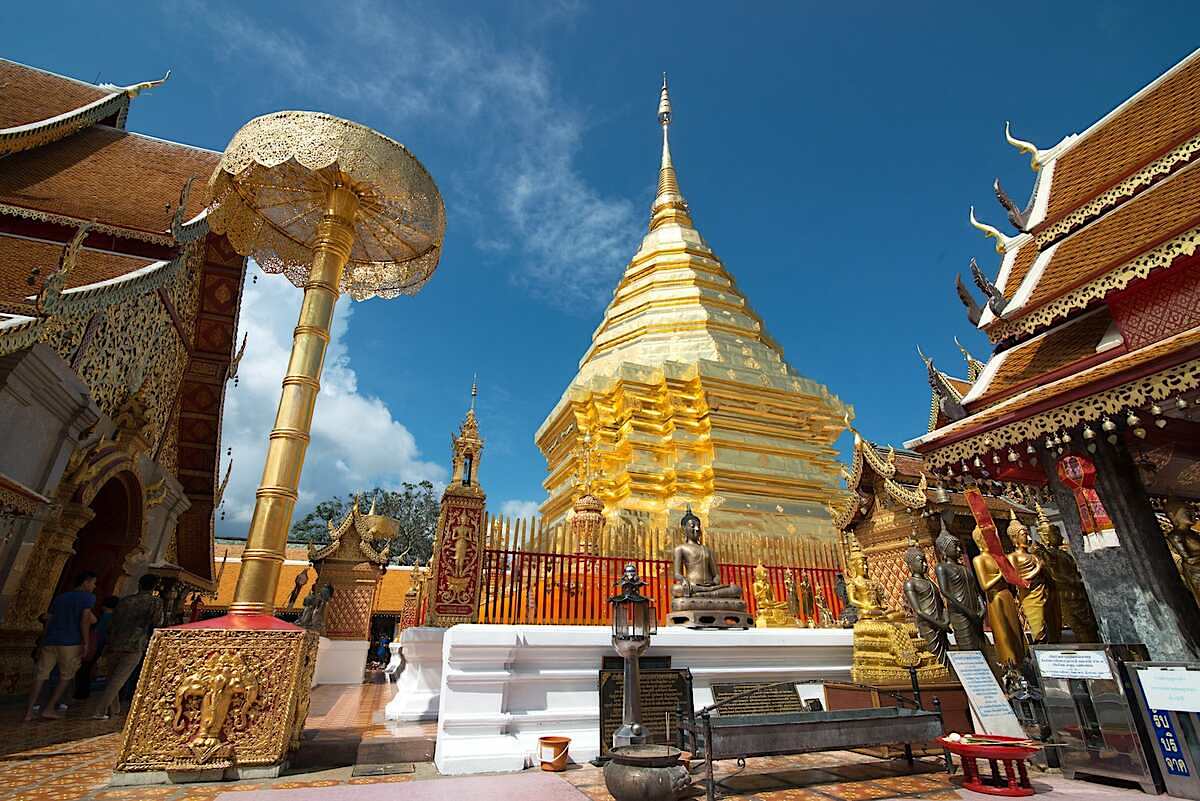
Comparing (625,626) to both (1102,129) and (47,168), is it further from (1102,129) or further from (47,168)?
(47,168)

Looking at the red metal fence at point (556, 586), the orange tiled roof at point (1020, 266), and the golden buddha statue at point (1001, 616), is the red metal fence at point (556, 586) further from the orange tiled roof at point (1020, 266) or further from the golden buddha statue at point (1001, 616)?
the orange tiled roof at point (1020, 266)

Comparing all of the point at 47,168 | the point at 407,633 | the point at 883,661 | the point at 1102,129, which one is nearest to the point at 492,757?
the point at 407,633

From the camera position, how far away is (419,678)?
19.3 feet

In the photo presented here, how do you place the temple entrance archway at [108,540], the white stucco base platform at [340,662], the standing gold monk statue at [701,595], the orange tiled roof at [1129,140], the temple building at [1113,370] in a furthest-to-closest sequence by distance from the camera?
the white stucco base platform at [340,662] → the temple entrance archway at [108,540] → the standing gold monk statue at [701,595] → the orange tiled roof at [1129,140] → the temple building at [1113,370]

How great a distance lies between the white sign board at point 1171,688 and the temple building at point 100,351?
8207mm

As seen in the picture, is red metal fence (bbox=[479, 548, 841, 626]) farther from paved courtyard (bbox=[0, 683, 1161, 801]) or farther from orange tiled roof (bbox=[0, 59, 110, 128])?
orange tiled roof (bbox=[0, 59, 110, 128])

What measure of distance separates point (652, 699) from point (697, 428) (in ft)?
27.1

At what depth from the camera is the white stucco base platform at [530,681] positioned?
4234 mm

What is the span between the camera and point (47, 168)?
8297mm

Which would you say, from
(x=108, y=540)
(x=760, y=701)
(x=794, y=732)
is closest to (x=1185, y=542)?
(x=760, y=701)

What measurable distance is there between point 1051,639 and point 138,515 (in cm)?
1165

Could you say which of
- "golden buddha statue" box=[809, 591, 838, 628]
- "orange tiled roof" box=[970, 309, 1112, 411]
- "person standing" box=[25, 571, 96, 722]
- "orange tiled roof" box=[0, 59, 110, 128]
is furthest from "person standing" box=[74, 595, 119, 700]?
"orange tiled roof" box=[970, 309, 1112, 411]

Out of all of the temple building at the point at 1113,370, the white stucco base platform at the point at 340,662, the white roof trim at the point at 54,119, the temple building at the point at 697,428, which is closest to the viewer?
the temple building at the point at 1113,370

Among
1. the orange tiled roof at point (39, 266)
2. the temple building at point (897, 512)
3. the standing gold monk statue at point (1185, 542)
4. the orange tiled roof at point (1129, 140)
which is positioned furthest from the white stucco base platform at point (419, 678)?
the orange tiled roof at point (1129, 140)
